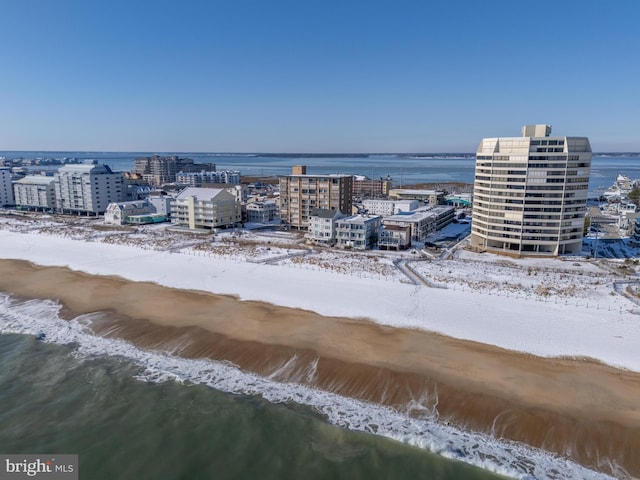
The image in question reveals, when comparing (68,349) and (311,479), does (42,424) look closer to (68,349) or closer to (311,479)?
(68,349)

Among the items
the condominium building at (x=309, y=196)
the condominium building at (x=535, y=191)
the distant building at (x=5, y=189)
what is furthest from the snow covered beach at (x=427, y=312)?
the distant building at (x=5, y=189)

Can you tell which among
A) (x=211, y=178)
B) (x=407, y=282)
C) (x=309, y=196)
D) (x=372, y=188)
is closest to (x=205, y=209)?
(x=309, y=196)

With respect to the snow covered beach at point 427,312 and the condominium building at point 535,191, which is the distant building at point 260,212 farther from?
the condominium building at point 535,191

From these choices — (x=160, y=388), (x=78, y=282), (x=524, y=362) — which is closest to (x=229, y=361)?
(x=160, y=388)

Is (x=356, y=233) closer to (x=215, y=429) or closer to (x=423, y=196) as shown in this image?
(x=215, y=429)

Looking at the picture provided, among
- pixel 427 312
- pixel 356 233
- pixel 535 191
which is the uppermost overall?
pixel 535 191

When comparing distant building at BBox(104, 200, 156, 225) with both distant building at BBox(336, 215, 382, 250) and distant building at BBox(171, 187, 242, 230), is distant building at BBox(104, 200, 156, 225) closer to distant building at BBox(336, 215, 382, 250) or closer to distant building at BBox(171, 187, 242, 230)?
distant building at BBox(171, 187, 242, 230)
